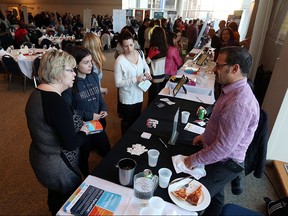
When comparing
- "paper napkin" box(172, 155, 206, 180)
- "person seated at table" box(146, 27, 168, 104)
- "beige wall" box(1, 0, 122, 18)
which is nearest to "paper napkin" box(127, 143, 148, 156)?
"paper napkin" box(172, 155, 206, 180)

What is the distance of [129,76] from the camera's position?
7.56ft

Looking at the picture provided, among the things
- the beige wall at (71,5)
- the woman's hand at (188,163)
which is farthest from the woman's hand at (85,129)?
the beige wall at (71,5)

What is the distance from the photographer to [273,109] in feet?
8.09

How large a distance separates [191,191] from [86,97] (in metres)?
1.22

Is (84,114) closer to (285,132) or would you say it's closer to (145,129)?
(145,129)

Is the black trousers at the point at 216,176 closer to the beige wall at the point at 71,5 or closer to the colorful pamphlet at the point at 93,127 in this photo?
the colorful pamphlet at the point at 93,127

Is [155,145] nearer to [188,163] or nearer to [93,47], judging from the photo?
[188,163]

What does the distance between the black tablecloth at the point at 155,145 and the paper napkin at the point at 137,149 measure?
3 centimetres

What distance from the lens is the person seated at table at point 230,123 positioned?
1186 millimetres

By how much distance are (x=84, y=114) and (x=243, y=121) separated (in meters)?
1.36

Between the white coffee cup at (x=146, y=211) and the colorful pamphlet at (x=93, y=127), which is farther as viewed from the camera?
the colorful pamphlet at (x=93, y=127)

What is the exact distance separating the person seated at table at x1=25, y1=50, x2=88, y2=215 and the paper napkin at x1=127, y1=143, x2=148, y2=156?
376 mm

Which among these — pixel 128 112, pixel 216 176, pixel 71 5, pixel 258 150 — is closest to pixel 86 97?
pixel 128 112

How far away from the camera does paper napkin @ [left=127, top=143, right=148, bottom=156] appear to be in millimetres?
1502
